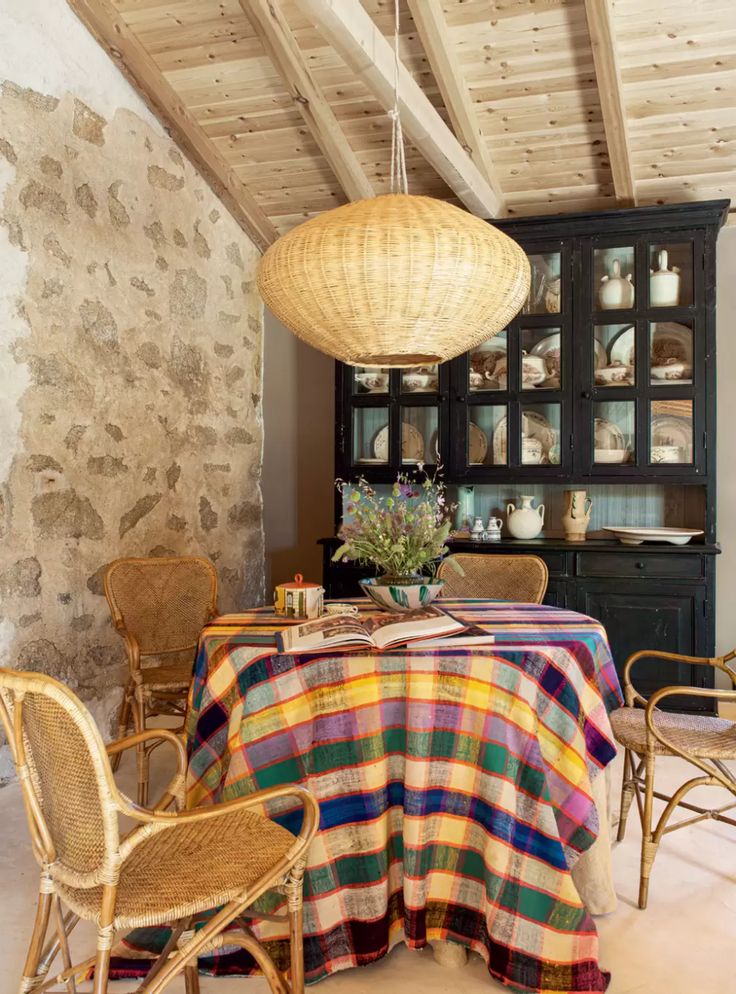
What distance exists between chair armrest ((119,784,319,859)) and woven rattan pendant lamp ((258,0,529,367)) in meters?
1.19

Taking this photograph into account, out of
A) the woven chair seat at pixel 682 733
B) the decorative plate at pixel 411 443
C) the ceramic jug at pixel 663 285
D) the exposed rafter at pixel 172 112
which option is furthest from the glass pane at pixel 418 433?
the woven chair seat at pixel 682 733

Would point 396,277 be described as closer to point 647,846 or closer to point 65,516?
point 647,846

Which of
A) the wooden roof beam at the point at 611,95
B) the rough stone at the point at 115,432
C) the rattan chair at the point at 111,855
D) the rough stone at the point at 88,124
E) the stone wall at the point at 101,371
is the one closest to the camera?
the rattan chair at the point at 111,855

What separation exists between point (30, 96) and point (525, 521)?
9.76ft

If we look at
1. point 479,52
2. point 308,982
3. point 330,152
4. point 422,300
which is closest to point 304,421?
point 330,152

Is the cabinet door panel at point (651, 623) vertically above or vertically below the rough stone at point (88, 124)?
below

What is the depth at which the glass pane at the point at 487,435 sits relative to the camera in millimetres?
4250

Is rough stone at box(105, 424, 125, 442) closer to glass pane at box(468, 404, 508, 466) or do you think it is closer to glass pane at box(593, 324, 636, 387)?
glass pane at box(468, 404, 508, 466)

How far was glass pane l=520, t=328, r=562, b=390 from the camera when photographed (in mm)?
4172

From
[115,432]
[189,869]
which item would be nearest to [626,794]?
[189,869]

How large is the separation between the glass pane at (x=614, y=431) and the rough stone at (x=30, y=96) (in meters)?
2.82

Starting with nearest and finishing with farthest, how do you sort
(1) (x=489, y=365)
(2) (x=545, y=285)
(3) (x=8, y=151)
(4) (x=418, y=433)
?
(3) (x=8, y=151) → (2) (x=545, y=285) → (1) (x=489, y=365) → (4) (x=418, y=433)

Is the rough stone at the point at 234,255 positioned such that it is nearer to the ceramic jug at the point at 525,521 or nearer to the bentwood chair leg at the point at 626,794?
the ceramic jug at the point at 525,521

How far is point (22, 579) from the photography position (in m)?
3.21
